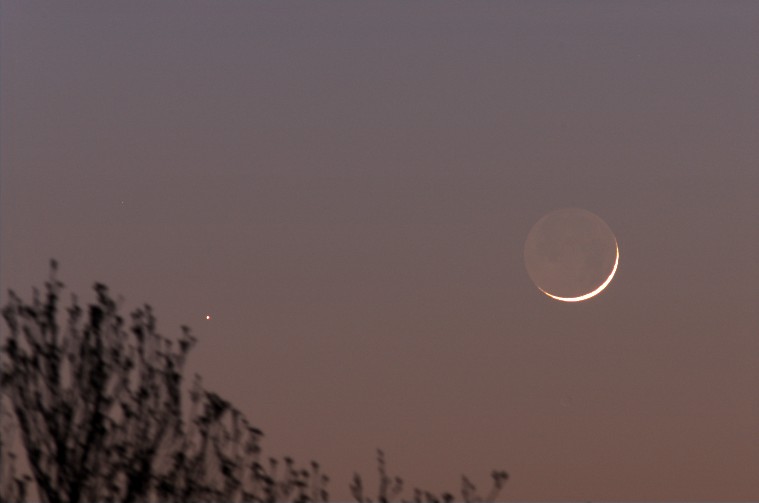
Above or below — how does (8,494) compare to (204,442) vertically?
below

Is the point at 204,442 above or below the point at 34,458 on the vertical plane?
above

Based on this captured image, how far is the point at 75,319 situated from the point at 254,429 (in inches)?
90.6

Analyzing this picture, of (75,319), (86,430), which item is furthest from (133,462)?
(75,319)

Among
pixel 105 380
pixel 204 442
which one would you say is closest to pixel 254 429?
pixel 204 442

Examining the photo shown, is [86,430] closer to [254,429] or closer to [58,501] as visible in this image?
[58,501]

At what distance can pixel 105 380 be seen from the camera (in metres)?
15.8

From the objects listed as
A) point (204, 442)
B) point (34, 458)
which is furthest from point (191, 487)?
point (34, 458)

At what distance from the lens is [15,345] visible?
1600 centimetres

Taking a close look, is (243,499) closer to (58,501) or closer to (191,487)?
(191,487)

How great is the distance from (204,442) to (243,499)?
0.75 m

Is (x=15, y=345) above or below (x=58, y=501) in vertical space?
above

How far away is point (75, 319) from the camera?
16188 millimetres

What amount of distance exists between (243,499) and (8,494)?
249 cm

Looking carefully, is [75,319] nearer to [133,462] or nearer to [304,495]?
[133,462]
